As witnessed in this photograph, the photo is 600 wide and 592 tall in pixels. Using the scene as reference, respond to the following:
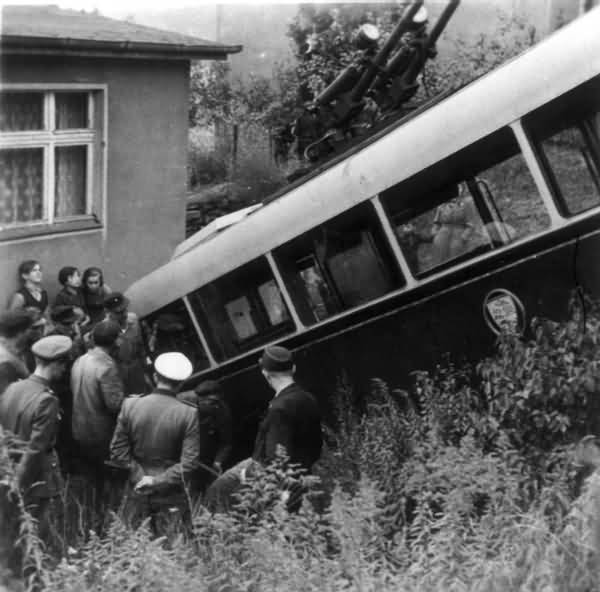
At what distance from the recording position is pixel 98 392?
26.3ft

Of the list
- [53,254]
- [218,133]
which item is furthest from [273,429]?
[218,133]

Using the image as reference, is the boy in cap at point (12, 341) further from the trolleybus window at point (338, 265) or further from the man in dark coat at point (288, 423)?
the trolleybus window at point (338, 265)

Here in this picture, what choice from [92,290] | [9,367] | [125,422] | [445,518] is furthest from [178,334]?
[445,518]

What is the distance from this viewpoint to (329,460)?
8203 mm

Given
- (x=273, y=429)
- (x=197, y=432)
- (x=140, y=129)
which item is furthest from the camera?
(x=140, y=129)

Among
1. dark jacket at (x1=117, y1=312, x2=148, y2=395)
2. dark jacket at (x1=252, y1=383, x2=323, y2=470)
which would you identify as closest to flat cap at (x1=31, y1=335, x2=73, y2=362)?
dark jacket at (x1=252, y1=383, x2=323, y2=470)

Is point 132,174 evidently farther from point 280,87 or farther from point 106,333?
point 280,87

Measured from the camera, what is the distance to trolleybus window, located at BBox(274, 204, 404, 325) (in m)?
8.23

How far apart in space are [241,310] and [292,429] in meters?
2.77

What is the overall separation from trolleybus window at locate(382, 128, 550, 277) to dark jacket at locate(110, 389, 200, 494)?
6.60 ft

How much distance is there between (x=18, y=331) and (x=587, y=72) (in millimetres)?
3986

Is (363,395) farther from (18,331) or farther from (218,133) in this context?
(218,133)

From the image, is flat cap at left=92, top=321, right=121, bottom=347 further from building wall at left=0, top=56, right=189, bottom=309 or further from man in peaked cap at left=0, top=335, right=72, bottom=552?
building wall at left=0, top=56, right=189, bottom=309

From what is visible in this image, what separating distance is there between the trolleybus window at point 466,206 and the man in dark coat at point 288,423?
1.66 m
